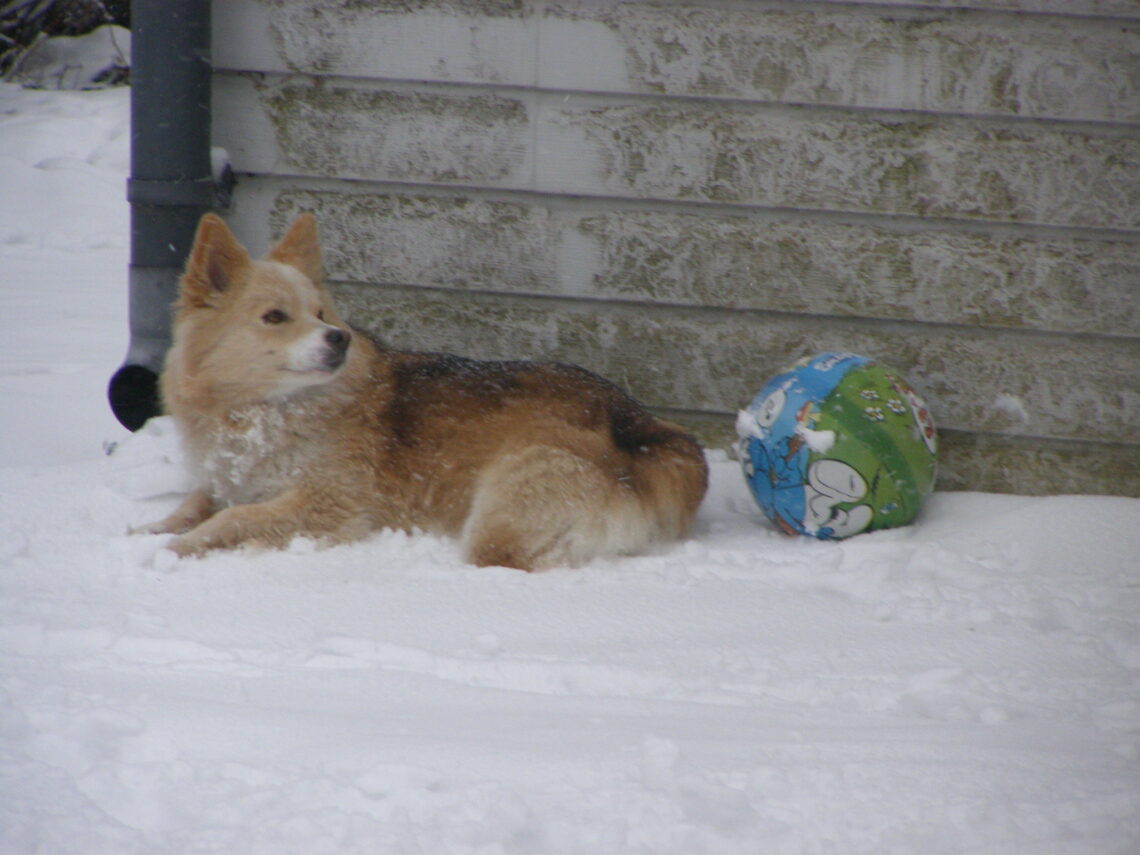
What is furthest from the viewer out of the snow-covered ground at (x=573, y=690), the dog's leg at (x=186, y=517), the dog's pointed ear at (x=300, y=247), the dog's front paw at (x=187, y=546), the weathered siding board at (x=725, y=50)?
the weathered siding board at (x=725, y=50)

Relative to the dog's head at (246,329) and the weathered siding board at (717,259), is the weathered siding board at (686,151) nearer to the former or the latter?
the weathered siding board at (717,259)

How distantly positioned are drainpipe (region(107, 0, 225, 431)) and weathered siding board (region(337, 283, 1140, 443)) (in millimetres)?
630

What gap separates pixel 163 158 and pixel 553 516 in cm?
192

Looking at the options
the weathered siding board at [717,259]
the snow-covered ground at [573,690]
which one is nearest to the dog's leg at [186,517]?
the snow-covered ground at [573,690]

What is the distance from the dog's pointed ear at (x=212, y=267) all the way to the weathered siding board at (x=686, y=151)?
2.55 ft

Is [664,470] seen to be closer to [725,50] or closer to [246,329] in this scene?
Answer: [246,329]

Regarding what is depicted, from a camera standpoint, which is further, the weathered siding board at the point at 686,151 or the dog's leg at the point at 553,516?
the weathered siding board at the point at 686,151

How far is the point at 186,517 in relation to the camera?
9.97ft

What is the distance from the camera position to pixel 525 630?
2297mm

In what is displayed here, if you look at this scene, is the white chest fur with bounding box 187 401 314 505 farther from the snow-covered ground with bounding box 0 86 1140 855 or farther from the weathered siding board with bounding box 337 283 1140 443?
the weathered siding board with bounding box 337 283 1140 443

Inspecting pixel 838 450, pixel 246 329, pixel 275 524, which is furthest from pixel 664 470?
pixel 246 329

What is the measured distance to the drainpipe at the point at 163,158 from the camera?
3.35 m

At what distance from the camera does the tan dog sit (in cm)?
282

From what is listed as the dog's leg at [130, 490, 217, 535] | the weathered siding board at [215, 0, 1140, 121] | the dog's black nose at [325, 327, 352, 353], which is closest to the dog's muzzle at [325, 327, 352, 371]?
the dog's black nose at [325, 327, 352, 353]
